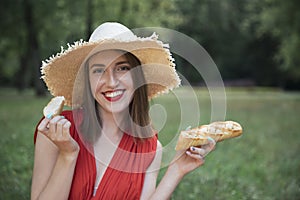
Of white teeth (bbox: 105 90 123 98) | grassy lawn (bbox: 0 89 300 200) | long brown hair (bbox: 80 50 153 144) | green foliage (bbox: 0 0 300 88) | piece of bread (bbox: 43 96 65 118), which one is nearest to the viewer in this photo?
piece of bread (bbox: 43 96 65 118)

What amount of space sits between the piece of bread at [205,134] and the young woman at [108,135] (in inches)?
1.6

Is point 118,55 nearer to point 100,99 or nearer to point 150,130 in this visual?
point 100,99

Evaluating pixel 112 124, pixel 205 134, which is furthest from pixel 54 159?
pixel 205 134

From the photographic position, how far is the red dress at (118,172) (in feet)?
8.44

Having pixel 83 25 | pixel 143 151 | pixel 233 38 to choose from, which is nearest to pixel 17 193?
pixel 143 151

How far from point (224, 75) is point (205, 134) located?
1997 inches

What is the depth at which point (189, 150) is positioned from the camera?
2459 millimetres

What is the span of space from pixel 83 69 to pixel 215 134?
34.6 inches

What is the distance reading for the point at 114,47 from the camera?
2709mm

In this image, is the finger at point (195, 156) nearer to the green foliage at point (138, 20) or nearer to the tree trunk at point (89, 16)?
the green foliage at point (138, 20)

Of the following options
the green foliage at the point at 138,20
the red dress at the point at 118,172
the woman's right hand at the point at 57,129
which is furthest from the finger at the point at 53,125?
the green foliage at the point at 138,20

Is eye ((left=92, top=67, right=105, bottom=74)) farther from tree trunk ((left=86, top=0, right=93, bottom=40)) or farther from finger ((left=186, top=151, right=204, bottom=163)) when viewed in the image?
tree trunk ((left=86, top=0, right=93, bottom=40))

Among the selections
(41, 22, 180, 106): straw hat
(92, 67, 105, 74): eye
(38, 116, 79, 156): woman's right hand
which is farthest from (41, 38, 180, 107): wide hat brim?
(38, 116, 79, 156): woman's right hand

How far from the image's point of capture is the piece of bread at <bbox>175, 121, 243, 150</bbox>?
2445mm
